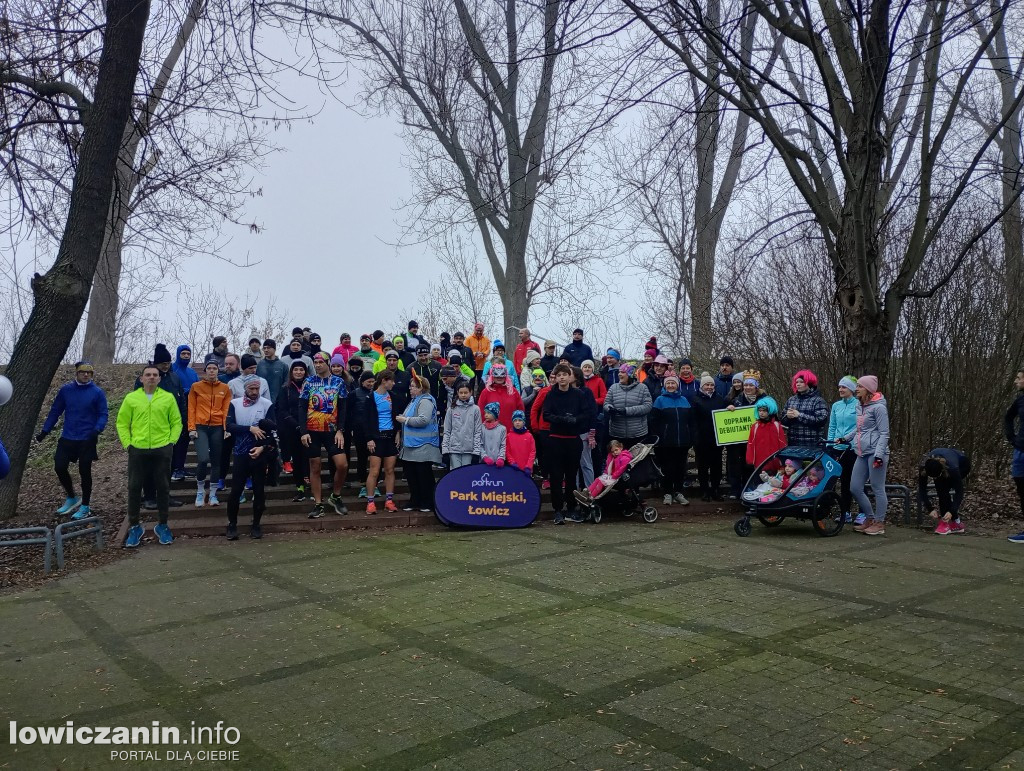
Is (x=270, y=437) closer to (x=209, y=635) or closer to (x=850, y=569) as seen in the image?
(x=209, y=635)

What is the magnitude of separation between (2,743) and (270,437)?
581 centimetres

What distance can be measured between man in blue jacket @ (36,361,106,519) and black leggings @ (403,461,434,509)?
4088 mm

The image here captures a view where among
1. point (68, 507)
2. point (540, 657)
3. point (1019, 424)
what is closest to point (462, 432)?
point (68, 507)

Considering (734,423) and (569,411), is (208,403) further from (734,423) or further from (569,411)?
(734,423)

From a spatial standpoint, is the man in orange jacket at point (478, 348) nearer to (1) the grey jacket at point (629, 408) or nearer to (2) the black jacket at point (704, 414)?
(1) the grey jacket at point (629, 408)

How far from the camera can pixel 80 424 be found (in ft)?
35.5

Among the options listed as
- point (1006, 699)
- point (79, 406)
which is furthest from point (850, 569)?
point (79, 406)

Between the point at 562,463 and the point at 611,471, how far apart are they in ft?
2.24

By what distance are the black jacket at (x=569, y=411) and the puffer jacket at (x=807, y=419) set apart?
8.88ft

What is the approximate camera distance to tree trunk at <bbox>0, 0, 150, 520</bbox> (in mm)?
10711

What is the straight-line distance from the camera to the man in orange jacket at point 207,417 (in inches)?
445

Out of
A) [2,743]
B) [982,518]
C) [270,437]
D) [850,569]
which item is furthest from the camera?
[982,518]

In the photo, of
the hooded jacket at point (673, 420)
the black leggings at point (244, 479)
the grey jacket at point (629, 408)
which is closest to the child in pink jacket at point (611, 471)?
the grey jacket at point (629, 408)

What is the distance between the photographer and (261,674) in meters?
5.43
